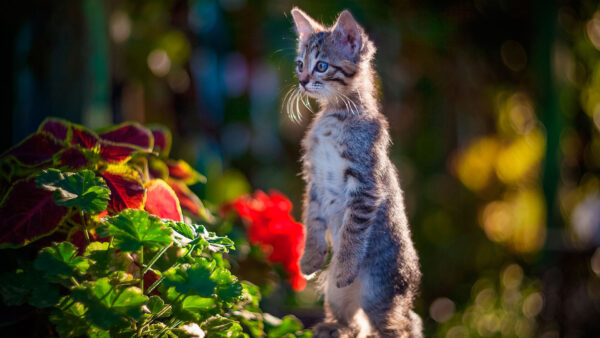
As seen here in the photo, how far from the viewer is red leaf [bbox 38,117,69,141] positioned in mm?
1225

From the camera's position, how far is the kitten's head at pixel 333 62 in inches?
42.9

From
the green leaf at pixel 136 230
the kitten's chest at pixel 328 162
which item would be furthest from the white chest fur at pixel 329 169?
the green leaf at pixel 136 230

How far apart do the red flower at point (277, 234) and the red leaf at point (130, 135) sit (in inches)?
15.7

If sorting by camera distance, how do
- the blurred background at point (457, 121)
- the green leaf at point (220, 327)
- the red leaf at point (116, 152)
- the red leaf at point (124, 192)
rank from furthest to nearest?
the blurred background at point (457, 121) → the red leaf at point (116, 152) → the red leaf at point (124, 192) → the green leaf at point (220, 327)

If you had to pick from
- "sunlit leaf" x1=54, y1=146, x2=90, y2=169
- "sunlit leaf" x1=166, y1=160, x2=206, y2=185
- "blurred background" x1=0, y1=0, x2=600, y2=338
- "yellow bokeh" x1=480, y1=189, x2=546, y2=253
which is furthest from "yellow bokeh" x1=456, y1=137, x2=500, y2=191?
"sunlit leaf" x1=54, y1=146, x2=90, y2=169

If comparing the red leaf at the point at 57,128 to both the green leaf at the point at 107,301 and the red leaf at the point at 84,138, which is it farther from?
the green leaf at the point at 107,301

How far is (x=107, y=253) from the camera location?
0.92 metres

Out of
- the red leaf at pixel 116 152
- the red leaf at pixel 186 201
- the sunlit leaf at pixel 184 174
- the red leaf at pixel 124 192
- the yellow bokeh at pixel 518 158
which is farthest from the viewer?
the yellow bokeh at pixel 518 158

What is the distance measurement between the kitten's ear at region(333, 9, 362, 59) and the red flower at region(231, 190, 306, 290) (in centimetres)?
55

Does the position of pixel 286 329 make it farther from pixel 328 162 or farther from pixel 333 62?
pixel 333 62

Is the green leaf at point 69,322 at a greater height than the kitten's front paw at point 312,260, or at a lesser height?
lesser

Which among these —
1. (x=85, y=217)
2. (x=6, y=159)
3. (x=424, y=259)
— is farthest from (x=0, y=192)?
(x=424, y=259)

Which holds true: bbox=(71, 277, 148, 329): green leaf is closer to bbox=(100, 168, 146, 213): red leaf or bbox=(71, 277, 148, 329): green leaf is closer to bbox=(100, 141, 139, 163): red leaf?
bbox=(100, 168, 146, 213): red leaf

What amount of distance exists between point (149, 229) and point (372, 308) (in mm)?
465
